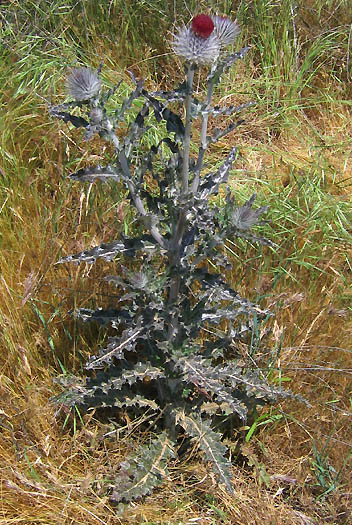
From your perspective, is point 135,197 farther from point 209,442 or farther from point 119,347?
point 209,442

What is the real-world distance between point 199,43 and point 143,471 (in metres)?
1.34

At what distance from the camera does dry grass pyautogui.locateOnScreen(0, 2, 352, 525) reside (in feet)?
6.78

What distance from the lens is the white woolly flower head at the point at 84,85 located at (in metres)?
1.68

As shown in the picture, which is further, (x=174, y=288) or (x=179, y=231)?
(x=174, y=288)

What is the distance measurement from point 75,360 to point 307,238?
44.1 inches

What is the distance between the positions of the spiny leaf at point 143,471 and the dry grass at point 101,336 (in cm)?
7

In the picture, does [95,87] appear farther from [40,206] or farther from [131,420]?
[131,420]

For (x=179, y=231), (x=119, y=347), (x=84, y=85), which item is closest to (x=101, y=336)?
(x=119, y=347)

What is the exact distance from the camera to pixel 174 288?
1997mm

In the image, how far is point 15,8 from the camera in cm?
361

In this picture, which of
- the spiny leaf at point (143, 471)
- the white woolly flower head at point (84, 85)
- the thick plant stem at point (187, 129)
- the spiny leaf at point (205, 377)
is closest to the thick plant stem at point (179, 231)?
the thick plant stem at point (187, 129)

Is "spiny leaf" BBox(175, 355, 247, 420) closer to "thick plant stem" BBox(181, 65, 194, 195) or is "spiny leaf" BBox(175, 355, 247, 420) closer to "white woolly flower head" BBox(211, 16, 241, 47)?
"thick plant stem" BBox(181, 65, 194, 195)

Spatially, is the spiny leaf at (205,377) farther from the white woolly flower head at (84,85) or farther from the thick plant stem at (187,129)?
the white woolly flower head at (84,85)

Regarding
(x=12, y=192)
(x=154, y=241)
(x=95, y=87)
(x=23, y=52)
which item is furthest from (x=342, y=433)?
(x=23, y=52)
